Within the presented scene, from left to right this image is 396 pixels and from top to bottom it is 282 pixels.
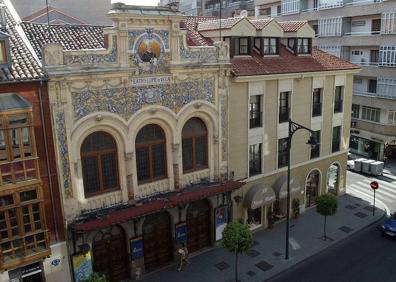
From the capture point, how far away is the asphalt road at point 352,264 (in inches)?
894

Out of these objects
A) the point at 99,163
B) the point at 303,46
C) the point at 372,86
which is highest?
the point at 303,46

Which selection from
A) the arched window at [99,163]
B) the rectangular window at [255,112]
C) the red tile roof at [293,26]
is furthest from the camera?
the red tile roof at [293,26]

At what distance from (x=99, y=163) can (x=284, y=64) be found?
15.3 m

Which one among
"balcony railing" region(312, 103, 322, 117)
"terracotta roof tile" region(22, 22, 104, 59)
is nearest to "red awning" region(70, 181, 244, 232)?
"terracotta roof tile" region(22, 22, 104, 59)

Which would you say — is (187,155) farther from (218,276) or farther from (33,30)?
(33,30)

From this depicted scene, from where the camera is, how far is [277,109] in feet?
90.2

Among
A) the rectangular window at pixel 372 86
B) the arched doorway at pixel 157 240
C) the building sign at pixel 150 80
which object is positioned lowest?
the arched doorway at pixel 157 240

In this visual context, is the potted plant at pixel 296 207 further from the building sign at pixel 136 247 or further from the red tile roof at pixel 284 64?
the building sign at pixel 136 247

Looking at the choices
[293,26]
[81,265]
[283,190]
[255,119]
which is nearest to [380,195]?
[283,190]

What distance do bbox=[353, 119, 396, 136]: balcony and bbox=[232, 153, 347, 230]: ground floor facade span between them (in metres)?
12.8

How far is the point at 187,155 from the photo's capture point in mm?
23938

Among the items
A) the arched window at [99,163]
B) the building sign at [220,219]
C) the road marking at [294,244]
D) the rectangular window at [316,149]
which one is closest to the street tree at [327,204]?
the road marking at [294,244]

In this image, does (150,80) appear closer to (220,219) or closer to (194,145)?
(194,145)

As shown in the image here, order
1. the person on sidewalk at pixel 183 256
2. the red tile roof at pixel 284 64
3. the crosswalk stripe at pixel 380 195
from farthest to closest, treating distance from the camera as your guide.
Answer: the crosswalk stripe at pixel 380 195, the red tile roof at pixel 284 64, the person on sidewalk at pixel 183 256
